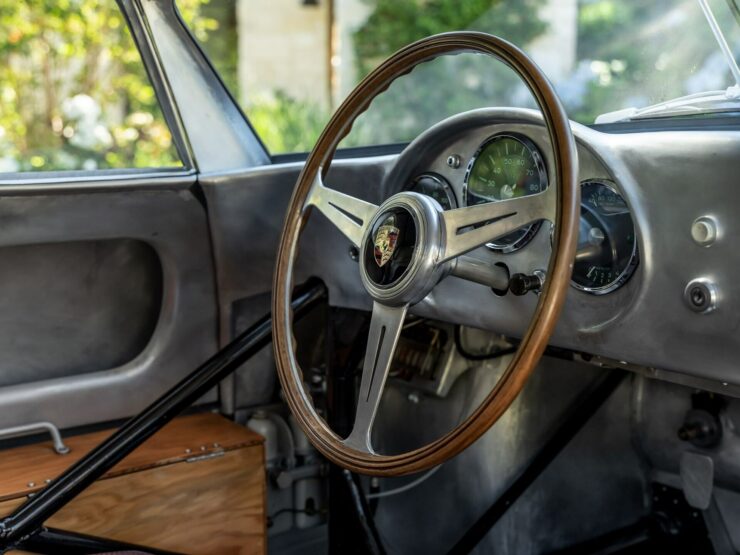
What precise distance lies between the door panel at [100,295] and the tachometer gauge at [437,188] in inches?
23.6

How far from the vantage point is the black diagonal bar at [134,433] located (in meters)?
1.73

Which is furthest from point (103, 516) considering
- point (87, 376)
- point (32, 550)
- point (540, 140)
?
point (540, 140)

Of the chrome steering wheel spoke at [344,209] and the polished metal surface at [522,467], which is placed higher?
the chrome steering wheel spoke at [344,209]

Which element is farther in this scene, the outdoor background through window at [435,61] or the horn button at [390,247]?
the outdoor background through window at [435,61]

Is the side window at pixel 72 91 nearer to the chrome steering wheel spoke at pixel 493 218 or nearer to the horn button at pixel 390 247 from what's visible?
the horn button at pixel 390 247

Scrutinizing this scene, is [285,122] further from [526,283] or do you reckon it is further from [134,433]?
[526,283]

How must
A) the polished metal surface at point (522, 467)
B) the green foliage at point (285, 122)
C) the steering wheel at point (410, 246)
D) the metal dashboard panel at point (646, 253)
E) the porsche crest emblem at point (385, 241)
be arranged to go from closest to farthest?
1. the steering wheel at point (410, 246)
2. the metal dashboard panel at point (646, 253)
3. the porsche crest emblem at point (385, 241)
4. the polished metal surface at point (522, 467)
5. the green foliage at point (285, 122)

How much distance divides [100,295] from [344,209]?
0.76 metres

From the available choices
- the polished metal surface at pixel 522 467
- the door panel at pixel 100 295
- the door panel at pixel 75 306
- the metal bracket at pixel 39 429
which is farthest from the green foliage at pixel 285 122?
the metal bracket at pixel 39 429

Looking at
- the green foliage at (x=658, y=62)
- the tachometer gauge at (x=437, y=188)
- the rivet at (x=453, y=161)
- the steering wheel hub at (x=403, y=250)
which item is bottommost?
the steering wheel hub at (x=403, y=250)

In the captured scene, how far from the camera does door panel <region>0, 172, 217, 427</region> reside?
1993 millimetres

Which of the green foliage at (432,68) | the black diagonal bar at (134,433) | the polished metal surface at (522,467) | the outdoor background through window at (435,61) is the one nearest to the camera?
the black diagonal bar at (134,433)

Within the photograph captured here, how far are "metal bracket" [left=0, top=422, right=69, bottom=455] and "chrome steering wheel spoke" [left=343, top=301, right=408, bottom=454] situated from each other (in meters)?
0.77

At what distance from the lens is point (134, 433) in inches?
73.8
